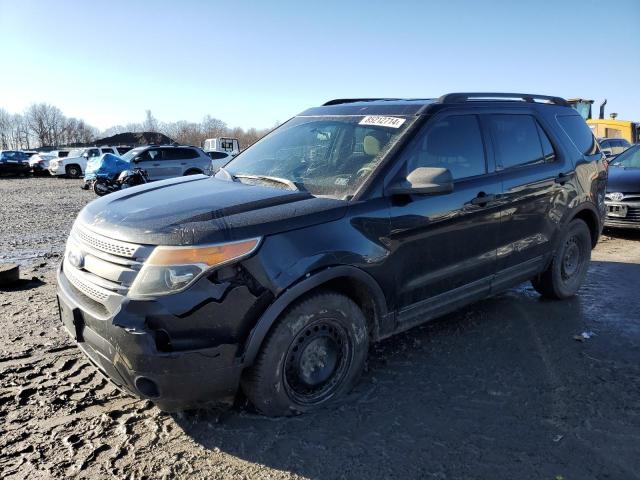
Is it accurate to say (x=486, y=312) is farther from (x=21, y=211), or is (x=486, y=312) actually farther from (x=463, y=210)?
(x=21, y=211)

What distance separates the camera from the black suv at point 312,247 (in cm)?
247

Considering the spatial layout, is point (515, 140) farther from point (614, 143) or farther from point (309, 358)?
point (614, 143)

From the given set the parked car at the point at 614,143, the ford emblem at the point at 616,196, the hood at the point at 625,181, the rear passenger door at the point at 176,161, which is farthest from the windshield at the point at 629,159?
the rear passenger door at the point at 176,161

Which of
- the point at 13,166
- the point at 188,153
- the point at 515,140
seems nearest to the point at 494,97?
the point at 515,140

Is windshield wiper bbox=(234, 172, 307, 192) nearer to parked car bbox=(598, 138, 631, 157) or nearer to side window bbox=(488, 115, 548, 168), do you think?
side window bbox=(488, 115, 548, 168)

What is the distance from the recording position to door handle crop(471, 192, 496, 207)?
3.70 meters

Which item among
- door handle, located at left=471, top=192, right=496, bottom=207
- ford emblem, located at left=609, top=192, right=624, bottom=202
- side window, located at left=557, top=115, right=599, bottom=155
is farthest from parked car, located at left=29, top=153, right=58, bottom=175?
door handle, located at left=471, top=192, right=496, bottom=207

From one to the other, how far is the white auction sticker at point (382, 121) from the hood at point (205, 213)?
0.85m

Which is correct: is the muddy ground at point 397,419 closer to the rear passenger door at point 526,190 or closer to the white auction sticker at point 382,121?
the rear passenger door at point 526,190

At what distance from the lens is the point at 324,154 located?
3598 millimetres

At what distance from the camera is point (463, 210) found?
11.8ft

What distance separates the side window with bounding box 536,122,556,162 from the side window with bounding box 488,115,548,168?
0.05 meters

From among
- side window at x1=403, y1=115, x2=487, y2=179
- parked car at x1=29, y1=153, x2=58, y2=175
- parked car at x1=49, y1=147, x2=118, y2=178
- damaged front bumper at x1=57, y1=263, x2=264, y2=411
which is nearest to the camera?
damaged front bumper at x1=57, y1=263, x2=264, y2=411

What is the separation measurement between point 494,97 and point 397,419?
2796 millimetres
